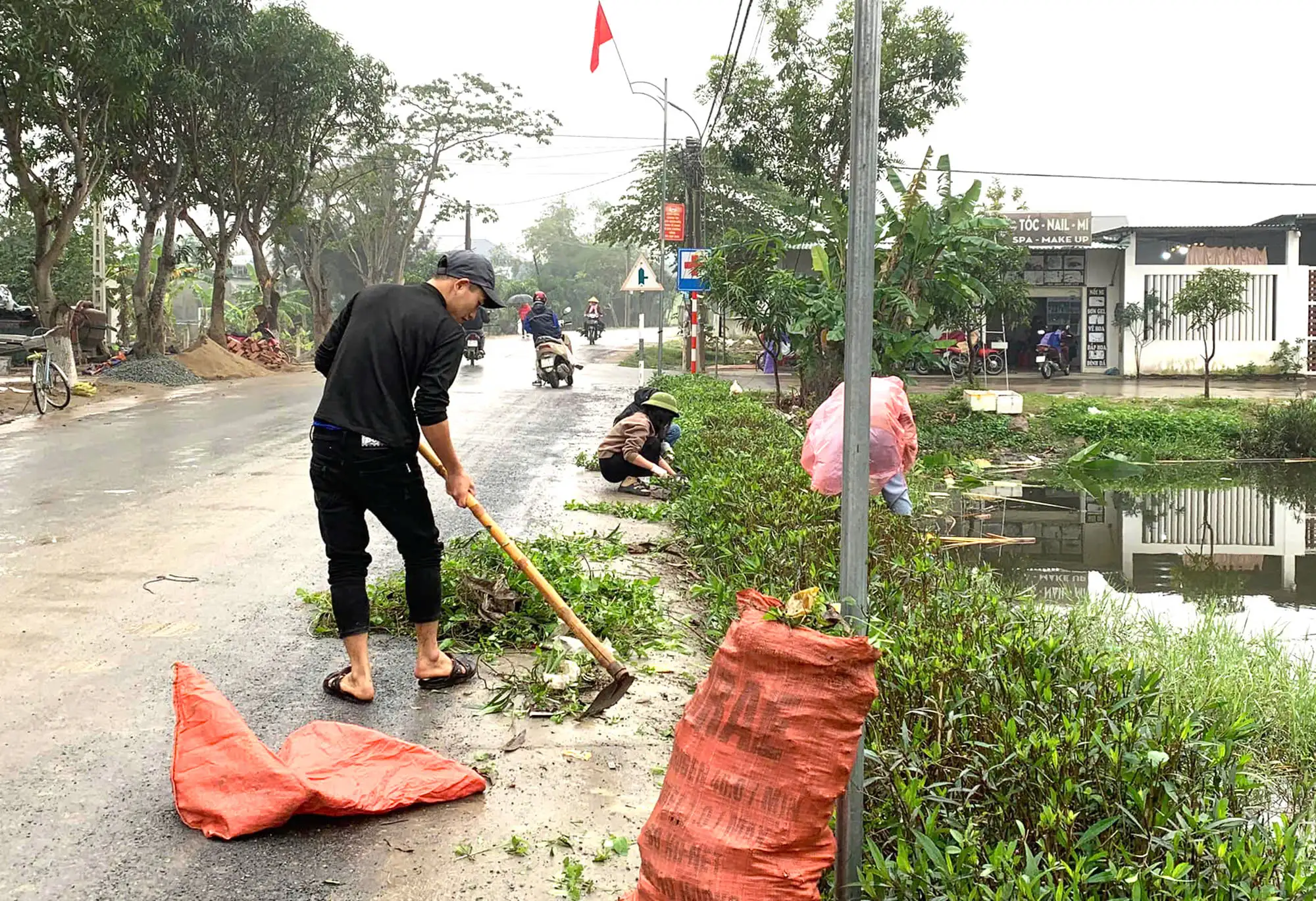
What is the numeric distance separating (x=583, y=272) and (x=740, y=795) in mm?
73984

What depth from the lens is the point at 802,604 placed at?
2549 mm

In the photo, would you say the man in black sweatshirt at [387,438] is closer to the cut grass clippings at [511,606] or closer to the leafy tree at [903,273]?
the cut grass clippings at [511,606]

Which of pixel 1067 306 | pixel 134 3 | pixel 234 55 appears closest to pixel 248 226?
pixel 234 55

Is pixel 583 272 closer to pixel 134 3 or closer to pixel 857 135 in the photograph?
pixel 134 3

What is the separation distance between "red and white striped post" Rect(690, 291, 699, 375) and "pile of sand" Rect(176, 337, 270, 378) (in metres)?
10.0

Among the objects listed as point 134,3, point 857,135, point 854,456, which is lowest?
point 854,456

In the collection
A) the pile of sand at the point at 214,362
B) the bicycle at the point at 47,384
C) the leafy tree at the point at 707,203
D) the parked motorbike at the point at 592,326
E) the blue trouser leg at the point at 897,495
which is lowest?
the blue trouser leg at the point at 897,495

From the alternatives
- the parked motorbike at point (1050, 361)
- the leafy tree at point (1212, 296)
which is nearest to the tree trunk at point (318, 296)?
the parked motorbike at point (1050, 361)

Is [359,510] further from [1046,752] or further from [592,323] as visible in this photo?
[592,323]

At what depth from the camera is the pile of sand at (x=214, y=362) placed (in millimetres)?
24406

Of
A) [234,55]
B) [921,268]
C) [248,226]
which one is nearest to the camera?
[921,268]

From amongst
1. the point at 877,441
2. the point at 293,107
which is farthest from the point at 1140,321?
the point at 877,441

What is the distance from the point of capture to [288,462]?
11.0 metres

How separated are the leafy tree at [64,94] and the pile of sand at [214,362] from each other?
367 cm
